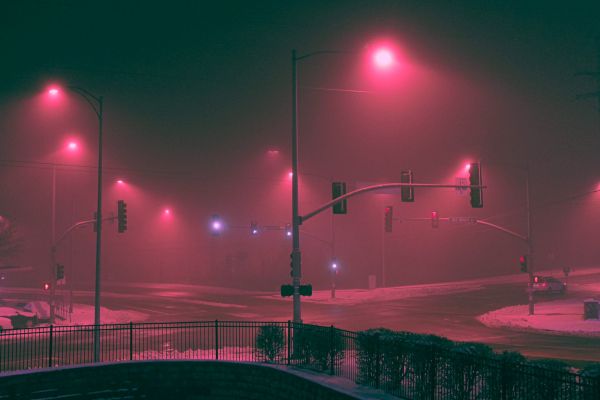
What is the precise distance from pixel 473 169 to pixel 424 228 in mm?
59345

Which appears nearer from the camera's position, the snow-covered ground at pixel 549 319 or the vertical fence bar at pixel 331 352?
the vertical fence bar at pixel 331 352

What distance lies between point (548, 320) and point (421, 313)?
8608mm

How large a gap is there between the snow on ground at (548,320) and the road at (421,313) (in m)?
1.20

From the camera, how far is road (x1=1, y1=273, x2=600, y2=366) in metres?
26.5

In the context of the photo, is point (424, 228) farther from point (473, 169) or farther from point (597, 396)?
point (597, 396)

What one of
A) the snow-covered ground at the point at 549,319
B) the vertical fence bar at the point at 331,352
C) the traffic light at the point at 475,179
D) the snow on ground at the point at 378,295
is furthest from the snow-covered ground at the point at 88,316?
the vertical fence bar at the point at 331,352

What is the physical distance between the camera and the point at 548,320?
117 feet

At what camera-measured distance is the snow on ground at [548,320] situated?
103 ft

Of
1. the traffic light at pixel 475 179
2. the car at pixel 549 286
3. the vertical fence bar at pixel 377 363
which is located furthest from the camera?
the car at pixel 549 286

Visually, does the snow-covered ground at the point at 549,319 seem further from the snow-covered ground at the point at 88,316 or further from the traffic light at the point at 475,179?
the snow-covered ground at the point at 88,316

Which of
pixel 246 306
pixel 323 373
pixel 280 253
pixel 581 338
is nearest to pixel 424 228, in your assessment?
pixel 280 253

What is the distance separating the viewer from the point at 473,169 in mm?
22891

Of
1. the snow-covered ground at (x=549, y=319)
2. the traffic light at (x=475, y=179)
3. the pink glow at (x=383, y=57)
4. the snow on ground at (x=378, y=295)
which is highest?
the pink glow at (x=383, y=57)

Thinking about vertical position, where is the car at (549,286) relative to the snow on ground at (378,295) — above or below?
above
